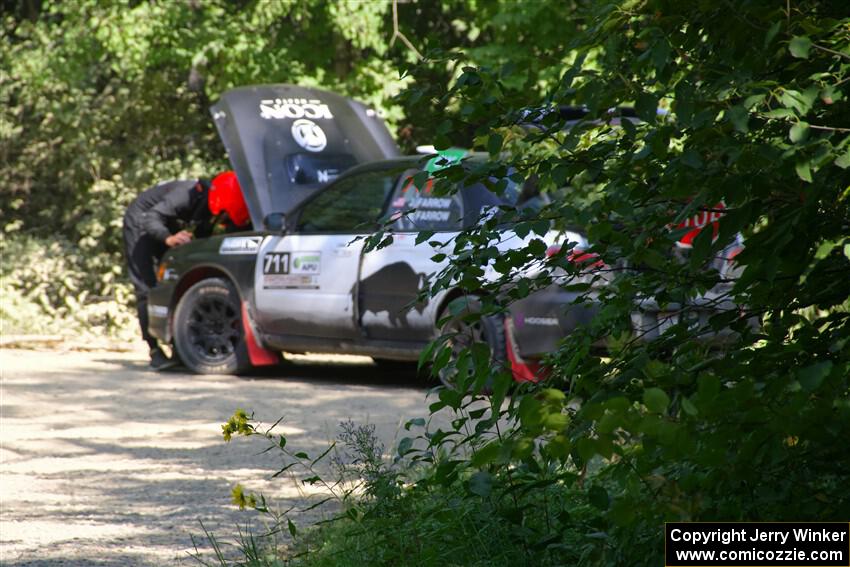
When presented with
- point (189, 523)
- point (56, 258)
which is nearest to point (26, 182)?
point (56, 258)

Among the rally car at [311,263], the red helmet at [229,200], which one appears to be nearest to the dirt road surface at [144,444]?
the rally car at [311,263]

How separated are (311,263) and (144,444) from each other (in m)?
3.13

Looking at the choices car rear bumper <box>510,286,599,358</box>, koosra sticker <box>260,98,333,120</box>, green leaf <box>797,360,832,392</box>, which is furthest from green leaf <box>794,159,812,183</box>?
koosra sticker <box>260,98,333,120</box>

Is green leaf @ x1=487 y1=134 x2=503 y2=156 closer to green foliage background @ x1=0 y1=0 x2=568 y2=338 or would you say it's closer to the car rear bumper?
the car rear bumper

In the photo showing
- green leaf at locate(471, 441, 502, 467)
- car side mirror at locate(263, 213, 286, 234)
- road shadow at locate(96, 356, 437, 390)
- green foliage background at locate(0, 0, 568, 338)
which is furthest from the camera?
green foliage background at locate(0, 0, 568, 338)

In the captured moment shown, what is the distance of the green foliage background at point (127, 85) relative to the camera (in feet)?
58.1

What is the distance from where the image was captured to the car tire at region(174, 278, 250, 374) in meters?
11.6

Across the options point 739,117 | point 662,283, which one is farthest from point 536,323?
point 739,117

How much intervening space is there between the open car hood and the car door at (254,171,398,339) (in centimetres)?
38

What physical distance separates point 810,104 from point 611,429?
762 mm

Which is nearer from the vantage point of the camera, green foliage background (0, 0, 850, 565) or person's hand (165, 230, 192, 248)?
green foliage background (0, 0, 850, 565)

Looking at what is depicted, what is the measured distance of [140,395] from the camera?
406 inches

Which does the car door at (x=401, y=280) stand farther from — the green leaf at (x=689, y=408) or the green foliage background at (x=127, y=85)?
the green leaf at (x=689, y=408)

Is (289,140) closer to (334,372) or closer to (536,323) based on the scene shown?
(334,372)
